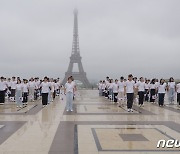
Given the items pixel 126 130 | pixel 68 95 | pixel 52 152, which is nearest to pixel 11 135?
pixel 52 152

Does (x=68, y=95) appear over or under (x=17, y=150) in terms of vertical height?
over

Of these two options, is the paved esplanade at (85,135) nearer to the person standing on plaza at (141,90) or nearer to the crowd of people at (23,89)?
the crowd of people at (23,89)

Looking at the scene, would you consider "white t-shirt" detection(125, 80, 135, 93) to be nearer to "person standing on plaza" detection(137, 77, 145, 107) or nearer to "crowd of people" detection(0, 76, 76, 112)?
"crowd of people" detection(0, 76, 76, 112)

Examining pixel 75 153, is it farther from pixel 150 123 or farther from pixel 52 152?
pixel 150 123

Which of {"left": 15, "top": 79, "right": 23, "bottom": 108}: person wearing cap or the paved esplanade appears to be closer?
the paved esplanade

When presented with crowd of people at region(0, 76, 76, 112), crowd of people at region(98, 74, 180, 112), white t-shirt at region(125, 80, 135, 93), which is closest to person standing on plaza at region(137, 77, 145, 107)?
crowd of people at region(98, 74, 180, 112)

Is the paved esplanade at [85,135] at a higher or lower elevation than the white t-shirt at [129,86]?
lower

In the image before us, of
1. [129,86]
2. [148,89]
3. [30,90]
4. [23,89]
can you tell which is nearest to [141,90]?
[129,86]

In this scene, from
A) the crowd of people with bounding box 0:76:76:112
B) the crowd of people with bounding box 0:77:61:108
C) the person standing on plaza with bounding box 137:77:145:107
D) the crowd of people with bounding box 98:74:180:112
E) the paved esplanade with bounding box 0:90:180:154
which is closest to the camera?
the paved esplanade with bounding box 0:90:180:154

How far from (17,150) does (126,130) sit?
4.53 meters

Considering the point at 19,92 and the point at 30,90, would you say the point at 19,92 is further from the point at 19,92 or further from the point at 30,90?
the point at 30,90

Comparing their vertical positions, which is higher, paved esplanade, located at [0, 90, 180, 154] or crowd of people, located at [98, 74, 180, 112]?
crowd of people, located at [98, 74, 180, 112]

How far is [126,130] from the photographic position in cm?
1165

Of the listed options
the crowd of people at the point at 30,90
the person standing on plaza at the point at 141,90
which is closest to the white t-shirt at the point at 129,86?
the crowd of people at the point at 30,90
